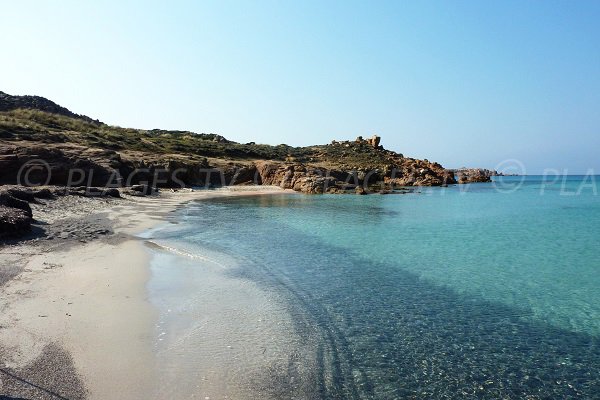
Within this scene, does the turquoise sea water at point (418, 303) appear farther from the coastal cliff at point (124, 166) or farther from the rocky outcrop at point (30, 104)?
the rocky outcrop at point (30, 104)

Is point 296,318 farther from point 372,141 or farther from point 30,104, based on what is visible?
point 372,141

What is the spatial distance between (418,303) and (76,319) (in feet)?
23.7

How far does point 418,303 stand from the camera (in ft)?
31.4

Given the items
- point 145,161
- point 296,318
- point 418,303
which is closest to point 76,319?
point 296,318

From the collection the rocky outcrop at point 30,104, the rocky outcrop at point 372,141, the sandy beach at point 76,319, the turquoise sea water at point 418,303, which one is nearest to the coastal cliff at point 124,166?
the rocky outcrop at point 30,104

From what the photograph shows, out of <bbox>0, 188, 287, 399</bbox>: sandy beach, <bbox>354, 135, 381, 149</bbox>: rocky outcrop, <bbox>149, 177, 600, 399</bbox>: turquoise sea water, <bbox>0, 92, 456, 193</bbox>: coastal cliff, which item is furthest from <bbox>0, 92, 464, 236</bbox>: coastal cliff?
<bbox>354, 135, 381, 149</bbox>: rocky outcrop

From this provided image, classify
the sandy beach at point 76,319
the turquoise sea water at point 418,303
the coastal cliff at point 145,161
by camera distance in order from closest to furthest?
the sandy beach at point 76,319 < the turquoise sea water at point 418,303 < the coastal cliff at point 145,161

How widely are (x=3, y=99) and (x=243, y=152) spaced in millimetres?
38730

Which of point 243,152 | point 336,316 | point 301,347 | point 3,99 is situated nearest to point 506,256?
point 336,316

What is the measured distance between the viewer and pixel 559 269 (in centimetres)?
1309

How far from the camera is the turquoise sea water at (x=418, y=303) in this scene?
20.0 feet

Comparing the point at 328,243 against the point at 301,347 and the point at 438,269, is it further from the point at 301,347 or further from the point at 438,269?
the point at 301,347

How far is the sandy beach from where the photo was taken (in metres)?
5.19

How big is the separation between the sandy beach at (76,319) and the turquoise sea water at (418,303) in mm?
847
